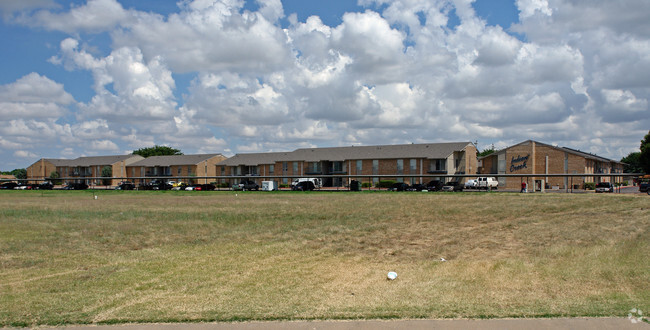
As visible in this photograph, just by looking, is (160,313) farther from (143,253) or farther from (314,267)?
(143,253)

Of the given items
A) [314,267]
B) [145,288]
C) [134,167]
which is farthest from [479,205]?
[134,167]

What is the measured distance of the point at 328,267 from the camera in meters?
10.8

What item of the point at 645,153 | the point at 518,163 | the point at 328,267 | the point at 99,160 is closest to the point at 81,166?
the point at 99,160

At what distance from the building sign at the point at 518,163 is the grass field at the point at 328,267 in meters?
47.5

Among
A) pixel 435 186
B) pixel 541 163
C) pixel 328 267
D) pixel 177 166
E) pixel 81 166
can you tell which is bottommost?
pixel 328 267

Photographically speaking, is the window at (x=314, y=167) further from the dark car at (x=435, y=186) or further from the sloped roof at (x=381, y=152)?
the dark car at (x=435, y=186)

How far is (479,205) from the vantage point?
2141 centimetres

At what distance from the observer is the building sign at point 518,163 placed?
210 feet

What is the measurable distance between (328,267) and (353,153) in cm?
6966

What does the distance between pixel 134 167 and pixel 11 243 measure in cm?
9579

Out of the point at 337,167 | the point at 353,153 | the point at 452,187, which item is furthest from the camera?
the point at 337,167

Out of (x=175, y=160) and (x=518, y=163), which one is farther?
(x=175, y=160)

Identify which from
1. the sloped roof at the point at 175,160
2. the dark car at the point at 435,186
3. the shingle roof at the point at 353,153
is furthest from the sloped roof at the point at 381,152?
the sloped roof at the point at 175,160

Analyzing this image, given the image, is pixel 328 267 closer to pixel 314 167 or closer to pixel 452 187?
pixel 452 187
